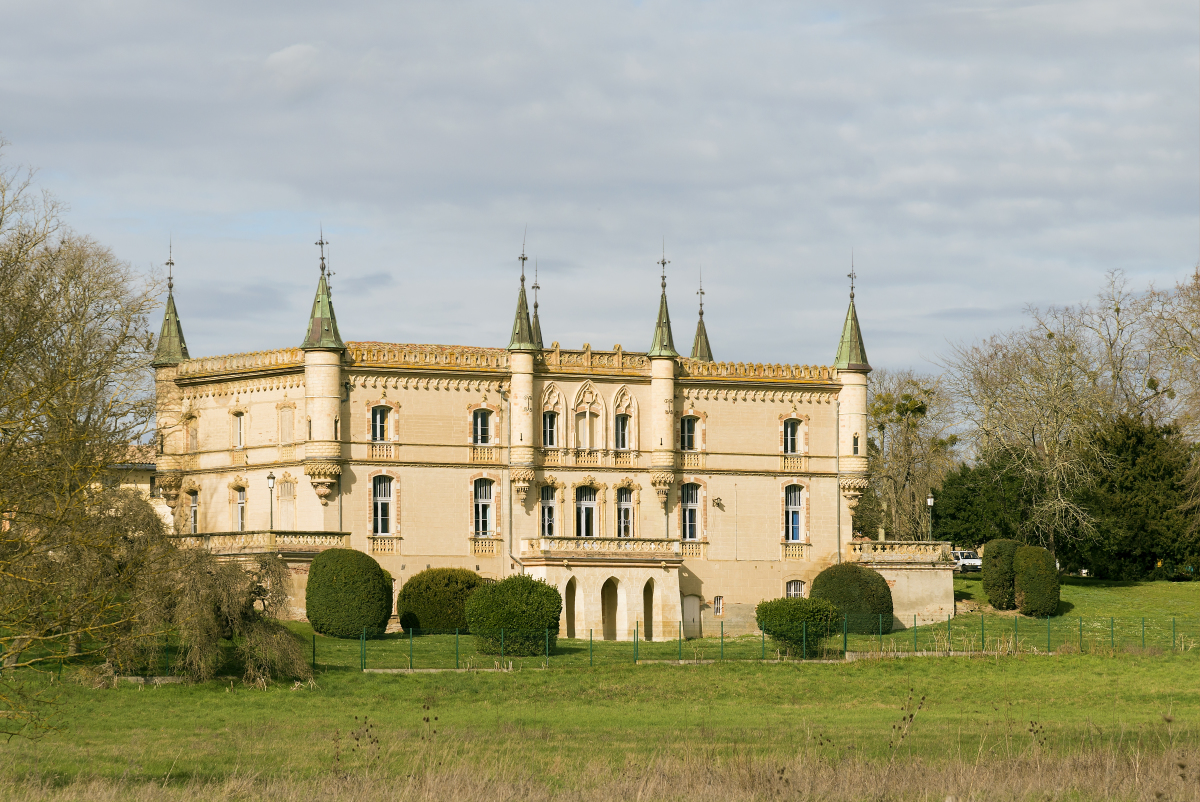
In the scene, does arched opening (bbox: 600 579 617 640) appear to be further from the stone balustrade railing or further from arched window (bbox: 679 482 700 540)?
the stone balustrade railing

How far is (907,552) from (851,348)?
8.47m

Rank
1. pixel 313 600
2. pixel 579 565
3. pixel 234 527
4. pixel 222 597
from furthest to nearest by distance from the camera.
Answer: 1. pixel 234 527
2. pixel 579 565
3. pixel 313 600
4. pixel 222 597

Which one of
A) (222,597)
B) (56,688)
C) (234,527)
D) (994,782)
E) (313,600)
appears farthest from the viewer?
(234,527)

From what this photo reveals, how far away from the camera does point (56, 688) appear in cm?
3416

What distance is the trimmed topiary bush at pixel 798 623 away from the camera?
45.0 meters

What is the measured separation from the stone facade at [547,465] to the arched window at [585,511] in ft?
0.25

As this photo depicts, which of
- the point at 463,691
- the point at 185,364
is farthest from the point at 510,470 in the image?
the point at 463,691

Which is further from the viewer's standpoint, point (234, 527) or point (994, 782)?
point (234, 527)

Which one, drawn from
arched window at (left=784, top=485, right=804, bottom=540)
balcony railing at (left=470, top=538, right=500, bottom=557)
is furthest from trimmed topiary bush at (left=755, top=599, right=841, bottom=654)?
arched window at (left=784, top=485, right=804, bottom=540)

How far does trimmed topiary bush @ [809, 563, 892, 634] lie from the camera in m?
55.1

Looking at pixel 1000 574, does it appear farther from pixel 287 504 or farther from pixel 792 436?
pixel 287 504

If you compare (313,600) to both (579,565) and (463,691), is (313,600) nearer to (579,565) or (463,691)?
(579,565)

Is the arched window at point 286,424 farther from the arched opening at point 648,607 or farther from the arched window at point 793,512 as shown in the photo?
the arched window at point 793,512

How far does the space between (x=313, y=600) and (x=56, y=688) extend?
15.9m
